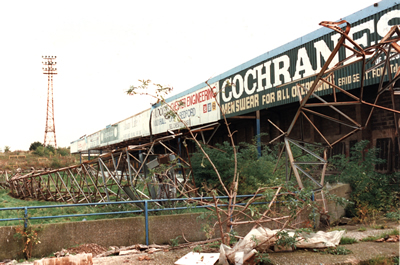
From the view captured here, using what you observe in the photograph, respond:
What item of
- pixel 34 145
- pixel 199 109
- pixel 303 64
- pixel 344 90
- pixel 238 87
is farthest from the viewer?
pixel 34 145

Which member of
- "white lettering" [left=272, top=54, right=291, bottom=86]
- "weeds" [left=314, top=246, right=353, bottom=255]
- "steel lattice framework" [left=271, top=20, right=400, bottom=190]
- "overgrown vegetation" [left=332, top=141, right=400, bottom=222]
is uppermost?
"white lettering" [left=272, top=54, right=291, bottom=86]

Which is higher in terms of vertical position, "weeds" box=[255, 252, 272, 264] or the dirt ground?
"weeds" box=[255, 252, 272, 264]

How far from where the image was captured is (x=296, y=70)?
1575 centimetres

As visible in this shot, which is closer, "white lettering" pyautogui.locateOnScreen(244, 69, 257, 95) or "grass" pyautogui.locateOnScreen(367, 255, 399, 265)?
"grass" pyautogui.locateOnScreen(367, 255, 399, 265)

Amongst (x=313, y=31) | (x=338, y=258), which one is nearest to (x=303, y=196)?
(x=338, y=258)

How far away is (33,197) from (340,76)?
17644 mm

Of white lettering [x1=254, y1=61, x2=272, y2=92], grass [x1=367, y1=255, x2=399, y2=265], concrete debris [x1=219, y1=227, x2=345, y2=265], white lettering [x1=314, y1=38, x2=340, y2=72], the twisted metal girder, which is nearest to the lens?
concrete debris [x1=219, y1=227, x2=345, y2=265]

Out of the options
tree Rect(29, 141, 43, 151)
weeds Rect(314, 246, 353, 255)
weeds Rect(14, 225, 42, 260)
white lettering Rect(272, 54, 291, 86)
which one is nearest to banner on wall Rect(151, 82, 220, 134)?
white lettering Rect(272, 54, 291, 86)

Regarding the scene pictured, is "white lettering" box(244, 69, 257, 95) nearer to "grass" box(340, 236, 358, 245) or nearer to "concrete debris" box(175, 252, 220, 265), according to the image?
"grass" box(340, 236, 358, 245)

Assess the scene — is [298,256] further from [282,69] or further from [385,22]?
[282,69]

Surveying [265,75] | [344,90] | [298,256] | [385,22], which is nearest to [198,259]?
[298,256]

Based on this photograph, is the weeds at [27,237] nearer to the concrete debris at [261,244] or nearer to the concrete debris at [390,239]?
the concrete debris at [261,244]

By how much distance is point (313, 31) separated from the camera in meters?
15.4

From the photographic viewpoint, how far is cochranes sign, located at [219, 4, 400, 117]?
12.6 metres
